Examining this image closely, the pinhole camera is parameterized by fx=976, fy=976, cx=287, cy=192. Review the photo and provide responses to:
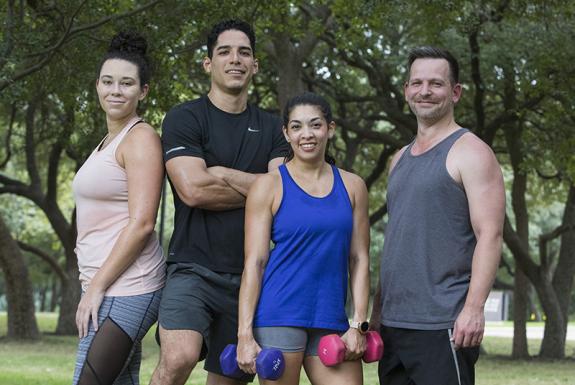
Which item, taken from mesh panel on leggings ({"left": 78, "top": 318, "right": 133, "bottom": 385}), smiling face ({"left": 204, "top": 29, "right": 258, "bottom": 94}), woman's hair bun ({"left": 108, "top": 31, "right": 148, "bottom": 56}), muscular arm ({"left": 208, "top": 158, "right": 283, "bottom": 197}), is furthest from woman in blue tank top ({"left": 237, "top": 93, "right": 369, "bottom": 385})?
woman's hair bun ({"left": 108, "top": 31, "right": 148, "bottom": 56})

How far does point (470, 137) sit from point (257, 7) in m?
7.78

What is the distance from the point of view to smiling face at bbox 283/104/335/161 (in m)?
4.69

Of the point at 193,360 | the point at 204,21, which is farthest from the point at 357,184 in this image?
the point at 204,21

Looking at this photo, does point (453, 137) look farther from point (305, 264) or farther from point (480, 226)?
point (305, 264)

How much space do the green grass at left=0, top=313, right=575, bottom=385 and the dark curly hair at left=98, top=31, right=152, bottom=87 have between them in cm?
839

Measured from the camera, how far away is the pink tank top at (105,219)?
455 centimetres

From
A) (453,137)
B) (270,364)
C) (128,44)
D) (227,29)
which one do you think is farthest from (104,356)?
(453,137)

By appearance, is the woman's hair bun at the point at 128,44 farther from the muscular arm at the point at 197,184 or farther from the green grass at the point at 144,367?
the green grass at the point at 144,367

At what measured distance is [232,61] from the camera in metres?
5.02

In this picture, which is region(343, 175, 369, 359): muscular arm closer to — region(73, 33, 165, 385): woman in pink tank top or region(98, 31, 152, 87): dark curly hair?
region(73, 33, 165, 385): woman in pink tank top

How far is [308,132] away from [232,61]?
640 mm

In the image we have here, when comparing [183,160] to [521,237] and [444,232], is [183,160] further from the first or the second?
[521,237]

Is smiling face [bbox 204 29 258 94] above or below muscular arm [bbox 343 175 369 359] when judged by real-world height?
above

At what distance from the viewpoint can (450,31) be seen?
16.9 m
